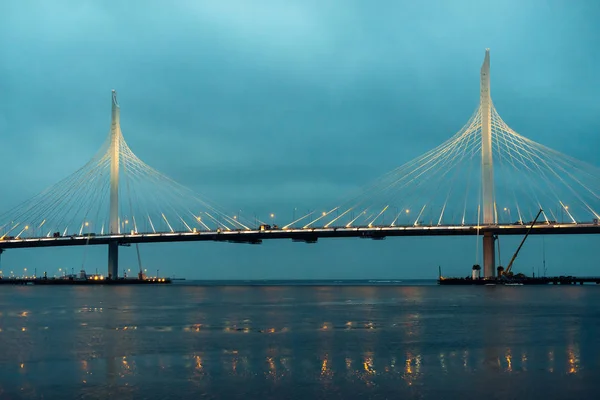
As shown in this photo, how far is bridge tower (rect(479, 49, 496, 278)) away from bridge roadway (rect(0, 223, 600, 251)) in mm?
2792

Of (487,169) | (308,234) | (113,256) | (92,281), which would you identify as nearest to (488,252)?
(487,169)

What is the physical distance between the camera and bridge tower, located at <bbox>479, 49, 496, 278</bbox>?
8669 cm

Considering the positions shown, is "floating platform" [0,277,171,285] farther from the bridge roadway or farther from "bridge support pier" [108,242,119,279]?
the bridge roadway

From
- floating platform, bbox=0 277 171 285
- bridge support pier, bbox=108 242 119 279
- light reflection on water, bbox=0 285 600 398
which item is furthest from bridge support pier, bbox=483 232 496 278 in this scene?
floating platform, bbox=0 277 171 285

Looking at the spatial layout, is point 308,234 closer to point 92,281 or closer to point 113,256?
point 113,256

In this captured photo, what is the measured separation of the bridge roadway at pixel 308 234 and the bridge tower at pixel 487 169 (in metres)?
2.79

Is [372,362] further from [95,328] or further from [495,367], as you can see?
[95,328]

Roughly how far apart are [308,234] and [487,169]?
27.6m

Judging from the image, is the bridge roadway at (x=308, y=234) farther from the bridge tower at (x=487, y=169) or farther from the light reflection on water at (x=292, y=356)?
the light reflection on water at (x=292, y=356)

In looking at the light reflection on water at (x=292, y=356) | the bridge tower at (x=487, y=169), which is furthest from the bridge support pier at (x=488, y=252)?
the light reflection on water at (x=292, y=356)

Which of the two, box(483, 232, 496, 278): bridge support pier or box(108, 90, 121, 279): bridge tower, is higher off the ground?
box(108, 90, 121, 279): bridge tower

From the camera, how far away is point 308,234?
104 metres

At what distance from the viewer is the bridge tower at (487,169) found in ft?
284

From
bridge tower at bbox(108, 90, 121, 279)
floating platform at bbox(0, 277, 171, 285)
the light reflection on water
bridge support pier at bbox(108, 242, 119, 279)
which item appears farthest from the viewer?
floating platform at bbox(0, 277, 171, 285)
